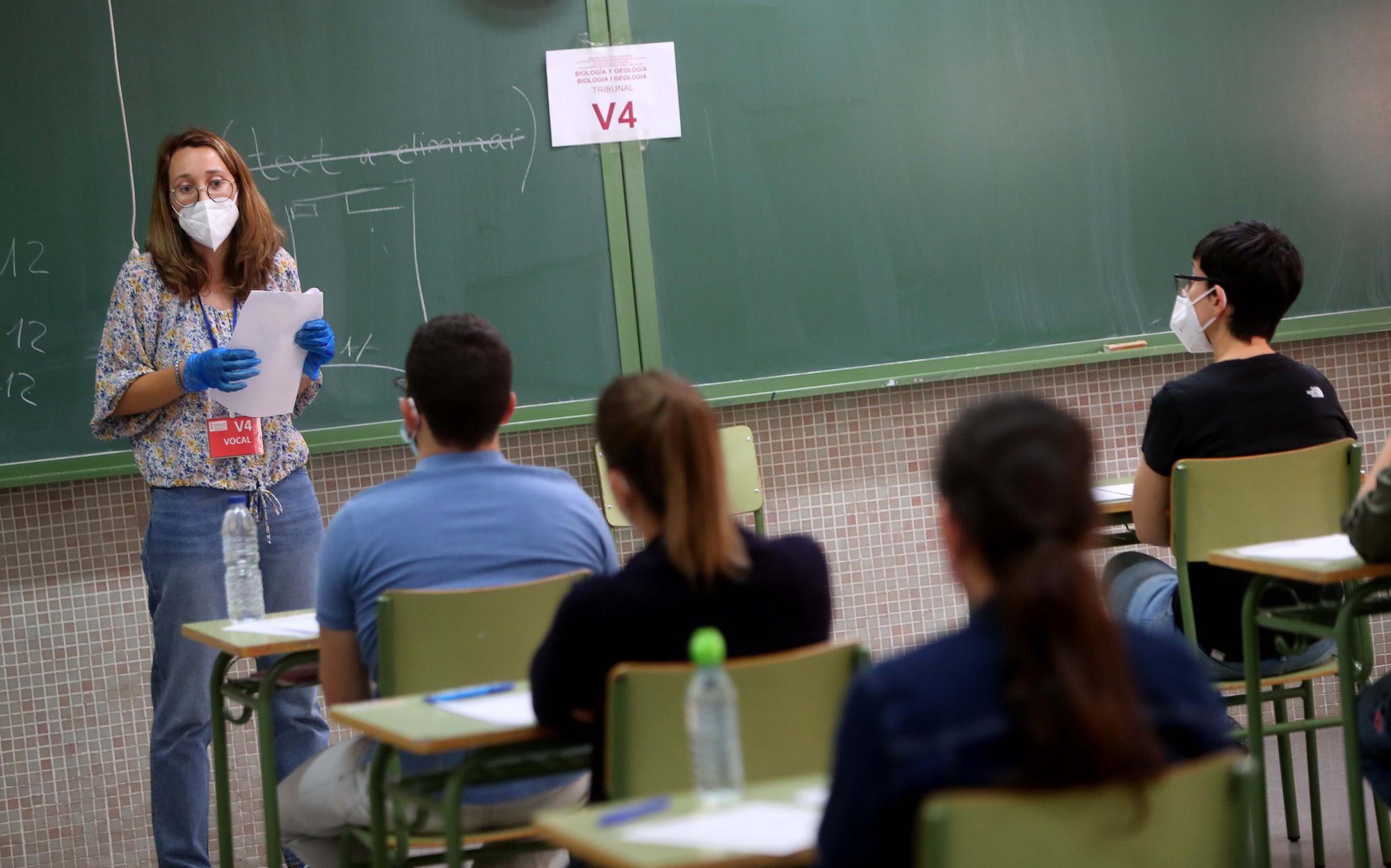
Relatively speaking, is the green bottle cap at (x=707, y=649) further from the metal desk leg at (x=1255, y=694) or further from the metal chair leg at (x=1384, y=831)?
the metal chair leg at (x=1384, y=831)

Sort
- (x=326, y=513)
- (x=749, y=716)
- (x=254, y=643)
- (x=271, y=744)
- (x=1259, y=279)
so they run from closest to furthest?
1. (x=749, y=716)
2. (x=254, y=643)
3. (x=271, y=744)
4. (x=1259, y=279)
5. (x=326, y=513)

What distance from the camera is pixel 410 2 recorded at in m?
4.07

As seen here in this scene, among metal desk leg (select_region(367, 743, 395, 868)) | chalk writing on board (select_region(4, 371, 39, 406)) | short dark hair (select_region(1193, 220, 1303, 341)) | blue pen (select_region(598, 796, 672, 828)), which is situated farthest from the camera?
chalk writing on board (select_region(4, 371, 39, 406))

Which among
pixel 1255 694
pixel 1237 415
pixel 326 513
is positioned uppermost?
pixel 1237 415

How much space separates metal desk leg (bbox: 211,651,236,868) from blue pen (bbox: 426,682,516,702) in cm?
107

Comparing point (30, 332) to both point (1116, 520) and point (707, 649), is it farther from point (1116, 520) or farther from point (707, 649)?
point (707, 649)

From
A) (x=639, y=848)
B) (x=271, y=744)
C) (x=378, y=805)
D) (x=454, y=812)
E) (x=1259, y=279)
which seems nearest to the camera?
(x=639, y=848)

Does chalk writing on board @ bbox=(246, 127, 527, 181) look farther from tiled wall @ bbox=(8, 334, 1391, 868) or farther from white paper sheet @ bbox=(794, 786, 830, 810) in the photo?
white paper sheet @ bbox=(794, 786, 830, 810)

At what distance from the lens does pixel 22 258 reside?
3848 millimetres

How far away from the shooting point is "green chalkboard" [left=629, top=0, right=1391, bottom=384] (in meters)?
4.26

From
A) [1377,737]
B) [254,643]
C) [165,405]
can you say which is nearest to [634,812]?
[254,643]

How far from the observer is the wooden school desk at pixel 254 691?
2631 mm

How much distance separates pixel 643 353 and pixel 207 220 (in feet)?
4.43

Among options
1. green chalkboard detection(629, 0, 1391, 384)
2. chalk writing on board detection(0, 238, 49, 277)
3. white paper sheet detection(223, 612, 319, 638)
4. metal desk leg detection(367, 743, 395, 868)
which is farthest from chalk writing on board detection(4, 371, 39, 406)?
metal desk leg detection(367, 743, 395, 868)
